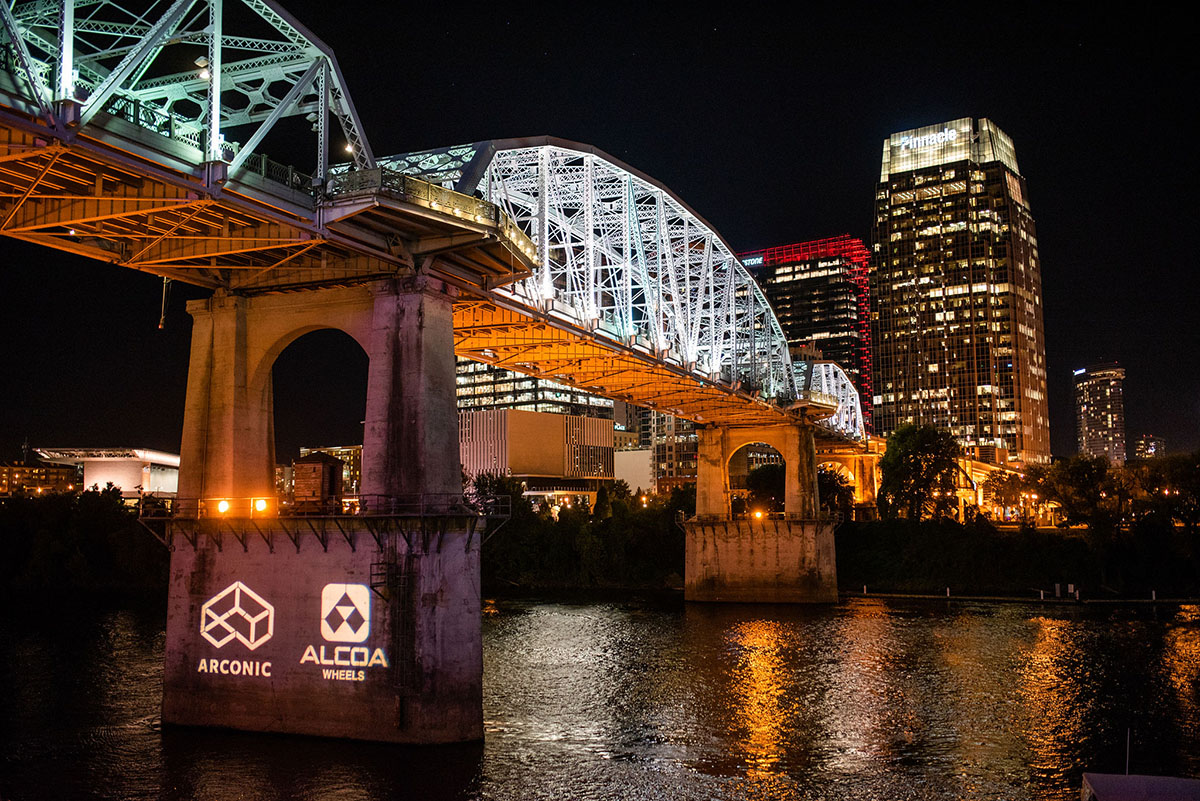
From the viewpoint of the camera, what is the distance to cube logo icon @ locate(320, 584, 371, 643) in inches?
1168

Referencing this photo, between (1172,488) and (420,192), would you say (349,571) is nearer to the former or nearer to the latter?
(420,192)

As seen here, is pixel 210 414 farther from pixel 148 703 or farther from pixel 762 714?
pixel 762 714

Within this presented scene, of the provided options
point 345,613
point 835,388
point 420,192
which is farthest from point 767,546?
point 420,192

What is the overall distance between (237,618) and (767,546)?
57.5m

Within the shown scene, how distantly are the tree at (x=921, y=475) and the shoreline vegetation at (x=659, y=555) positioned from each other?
38.9ft

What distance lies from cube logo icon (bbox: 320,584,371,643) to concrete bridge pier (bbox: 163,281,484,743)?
0.04 m

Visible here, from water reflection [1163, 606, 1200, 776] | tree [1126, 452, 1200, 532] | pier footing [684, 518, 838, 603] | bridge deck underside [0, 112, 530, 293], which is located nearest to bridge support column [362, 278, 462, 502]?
bridge deck underside [0, 112, 530, 293]

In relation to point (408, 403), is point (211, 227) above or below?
above

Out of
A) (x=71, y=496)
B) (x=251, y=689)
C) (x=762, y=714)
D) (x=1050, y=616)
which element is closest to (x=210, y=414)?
(x=251, y=689)

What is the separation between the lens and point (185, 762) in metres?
28.3

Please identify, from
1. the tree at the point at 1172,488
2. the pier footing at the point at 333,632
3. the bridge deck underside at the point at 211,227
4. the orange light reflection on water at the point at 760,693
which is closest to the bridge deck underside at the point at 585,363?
the bridge deck underside at the point at 211,227

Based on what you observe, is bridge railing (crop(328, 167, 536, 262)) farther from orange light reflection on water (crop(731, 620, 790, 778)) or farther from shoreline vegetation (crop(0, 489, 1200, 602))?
shoreline vegetation (crop(0, 489, 1200, 602))

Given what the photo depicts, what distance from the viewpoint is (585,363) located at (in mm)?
57688

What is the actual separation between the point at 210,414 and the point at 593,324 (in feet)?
63.1
